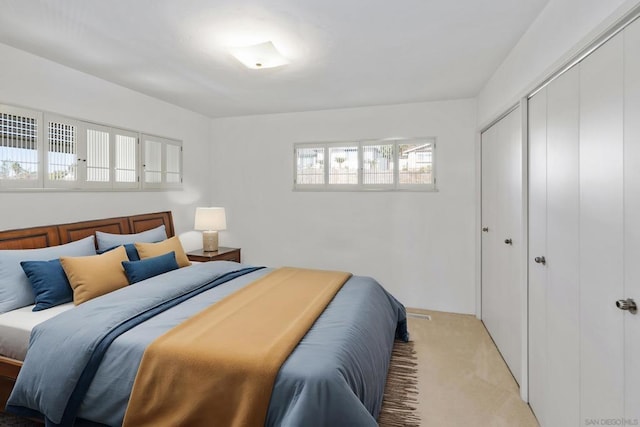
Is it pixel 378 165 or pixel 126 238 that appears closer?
pixel 126 238

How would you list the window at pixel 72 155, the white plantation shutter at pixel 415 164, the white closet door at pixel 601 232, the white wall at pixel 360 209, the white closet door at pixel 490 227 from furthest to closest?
the white plantation shutter at pixel 415 164, the white wall at pixel 360 209, the white closet door at pixel 490 227, the window at pixel 72 155, the white closet door at pixel 601 232

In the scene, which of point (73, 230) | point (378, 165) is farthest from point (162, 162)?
point (378, 165)

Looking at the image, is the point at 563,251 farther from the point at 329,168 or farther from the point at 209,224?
the point at 209,224

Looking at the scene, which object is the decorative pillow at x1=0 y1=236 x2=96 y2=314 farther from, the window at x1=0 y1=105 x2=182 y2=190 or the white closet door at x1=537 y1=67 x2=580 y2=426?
the white closet door at x1=537 y1=67 x2=580 y2=426

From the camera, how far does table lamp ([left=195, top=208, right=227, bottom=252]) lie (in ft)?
14.1

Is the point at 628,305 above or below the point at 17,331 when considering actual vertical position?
above

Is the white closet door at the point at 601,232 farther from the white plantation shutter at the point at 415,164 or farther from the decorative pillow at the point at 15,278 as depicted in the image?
the decorative pillow at the point at 15,278

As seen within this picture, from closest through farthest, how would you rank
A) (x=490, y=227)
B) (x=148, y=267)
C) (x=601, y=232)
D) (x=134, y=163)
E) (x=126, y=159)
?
(x=601, y=232) → (x=148, y=267) → (x=490, y=227) → (x=126, y=159) → (x=134, y=163)

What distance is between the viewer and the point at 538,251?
2.22 m

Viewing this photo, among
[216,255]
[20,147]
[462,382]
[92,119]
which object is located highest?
[92,119]

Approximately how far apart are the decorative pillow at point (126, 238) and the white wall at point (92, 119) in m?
0.29

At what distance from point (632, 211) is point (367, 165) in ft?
10.5

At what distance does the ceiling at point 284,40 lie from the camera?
2064 mm

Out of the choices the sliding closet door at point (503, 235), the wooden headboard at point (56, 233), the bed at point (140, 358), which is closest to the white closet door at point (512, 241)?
the sliding closet door at point (503, 235)
